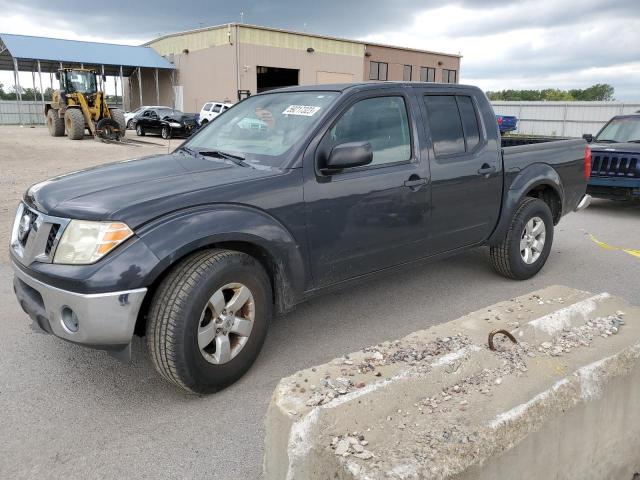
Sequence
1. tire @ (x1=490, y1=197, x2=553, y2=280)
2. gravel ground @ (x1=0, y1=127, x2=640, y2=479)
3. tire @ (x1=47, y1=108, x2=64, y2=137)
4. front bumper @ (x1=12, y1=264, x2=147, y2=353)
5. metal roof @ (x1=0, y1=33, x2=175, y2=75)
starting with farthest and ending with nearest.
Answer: metal roof @ (x1=0, y1=33, x2=175, y2=75), tire @ (x1=47, y1=108, x2=64, y2=137), tire @ (x1=490, y1=197, x2=553, y2=280), front bumper @ (x1=12, y1=264, x2=147, y2=353), gravel ground @ (x1=0, y1=127, x2=640, y2=479)

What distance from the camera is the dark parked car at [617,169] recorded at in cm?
884

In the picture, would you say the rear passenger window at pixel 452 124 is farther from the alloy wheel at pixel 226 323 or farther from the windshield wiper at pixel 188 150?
the alloy wheel at pixel 226 323

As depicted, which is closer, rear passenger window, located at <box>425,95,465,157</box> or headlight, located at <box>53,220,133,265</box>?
headlight, located at <box>53,220,133,265</box>

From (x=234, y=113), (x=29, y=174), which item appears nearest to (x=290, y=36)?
(x=29, y=174)

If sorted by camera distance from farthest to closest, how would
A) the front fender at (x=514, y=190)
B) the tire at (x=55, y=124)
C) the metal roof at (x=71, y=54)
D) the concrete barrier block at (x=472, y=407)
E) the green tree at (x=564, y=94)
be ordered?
1. the green tree at (x=564, y=94)
2. the metal roof at (x=71, y=54)
3. the tire at (x=55, y=124)
4. the front fender at (x=514, y=190)
5. the concrete barrier block at (x=472, y=407)

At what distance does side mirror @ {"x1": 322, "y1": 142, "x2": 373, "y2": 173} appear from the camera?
11.8 ft

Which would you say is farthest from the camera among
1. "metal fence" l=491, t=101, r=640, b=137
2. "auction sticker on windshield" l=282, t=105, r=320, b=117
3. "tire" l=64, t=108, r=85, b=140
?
"metal fence" l=491, t=101, r=640, b=137

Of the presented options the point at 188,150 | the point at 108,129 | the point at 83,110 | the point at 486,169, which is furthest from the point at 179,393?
the point at 83,110

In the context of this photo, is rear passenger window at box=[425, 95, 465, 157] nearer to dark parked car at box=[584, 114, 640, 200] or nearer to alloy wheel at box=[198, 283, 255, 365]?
alloy wheel at box=[198, 283, 255, 365]

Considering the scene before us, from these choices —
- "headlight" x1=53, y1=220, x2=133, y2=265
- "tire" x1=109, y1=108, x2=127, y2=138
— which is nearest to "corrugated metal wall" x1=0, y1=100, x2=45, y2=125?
"tire" x1=109, y1=108, x2=127, y2=138

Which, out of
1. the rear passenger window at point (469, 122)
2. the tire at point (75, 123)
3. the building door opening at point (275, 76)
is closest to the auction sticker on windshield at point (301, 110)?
the rear passenger window at point (469, 122)

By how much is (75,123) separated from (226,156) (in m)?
20.4

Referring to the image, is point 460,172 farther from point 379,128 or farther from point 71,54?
point 71,54

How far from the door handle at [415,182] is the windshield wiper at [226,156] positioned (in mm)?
1247
